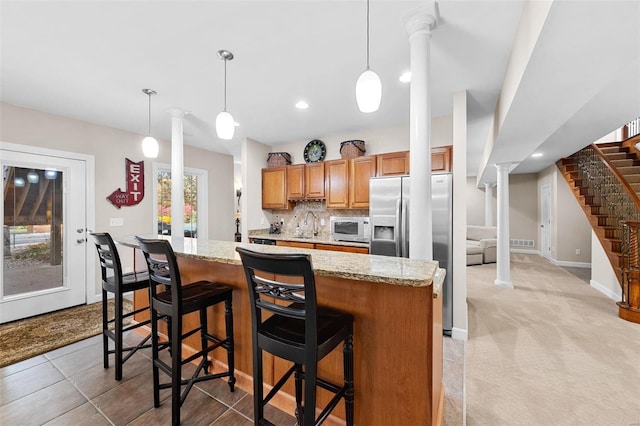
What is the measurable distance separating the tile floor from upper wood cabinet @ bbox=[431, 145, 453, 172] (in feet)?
7.13

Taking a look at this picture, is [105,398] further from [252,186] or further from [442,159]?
[442,159]

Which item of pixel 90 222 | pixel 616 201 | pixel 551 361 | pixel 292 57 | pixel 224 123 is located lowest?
pixel 551 361

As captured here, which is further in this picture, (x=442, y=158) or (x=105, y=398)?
(x=442, y=158)

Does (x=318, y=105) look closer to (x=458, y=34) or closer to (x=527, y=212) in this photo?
(x=458, y=34)

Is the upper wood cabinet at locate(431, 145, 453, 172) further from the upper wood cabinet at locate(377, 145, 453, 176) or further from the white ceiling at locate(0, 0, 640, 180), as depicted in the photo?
the white ceiling at locate(0, 0, 640, 180)

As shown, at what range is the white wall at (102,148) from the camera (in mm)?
3289

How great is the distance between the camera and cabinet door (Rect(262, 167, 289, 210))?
190 inches

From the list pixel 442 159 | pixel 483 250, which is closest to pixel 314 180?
pixel 442 159

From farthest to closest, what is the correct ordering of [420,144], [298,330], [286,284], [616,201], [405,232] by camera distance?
[616,201] → [405,232] → [420,144] → [298,330] → [286,284]

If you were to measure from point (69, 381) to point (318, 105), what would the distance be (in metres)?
3.46

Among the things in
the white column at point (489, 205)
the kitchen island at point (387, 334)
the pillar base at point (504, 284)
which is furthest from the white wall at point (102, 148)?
the white column at point (489, 205)

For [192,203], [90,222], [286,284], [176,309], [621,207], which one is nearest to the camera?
[286,284]

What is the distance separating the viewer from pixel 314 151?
4.78m

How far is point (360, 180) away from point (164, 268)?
297 centimetres
